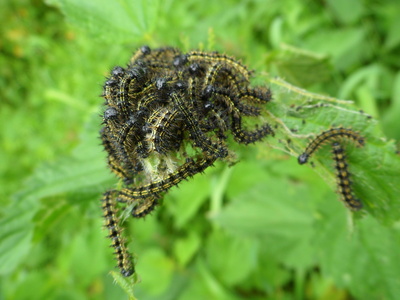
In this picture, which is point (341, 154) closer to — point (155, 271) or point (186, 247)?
point (186, 247)

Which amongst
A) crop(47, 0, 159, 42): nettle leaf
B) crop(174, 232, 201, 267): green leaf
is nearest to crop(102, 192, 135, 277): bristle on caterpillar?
crop(47, 0, 159, 42): nettle leaf

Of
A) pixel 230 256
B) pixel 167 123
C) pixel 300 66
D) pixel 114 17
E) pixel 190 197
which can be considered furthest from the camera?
pixel 190 197

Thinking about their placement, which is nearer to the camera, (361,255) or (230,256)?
(361,255)

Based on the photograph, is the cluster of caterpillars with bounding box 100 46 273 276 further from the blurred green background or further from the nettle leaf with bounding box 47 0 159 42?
the nettle leaf with bounding box 47 0 159 42

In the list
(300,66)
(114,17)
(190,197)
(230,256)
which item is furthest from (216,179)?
(114,17)

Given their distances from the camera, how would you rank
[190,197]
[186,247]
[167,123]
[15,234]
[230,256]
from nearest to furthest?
[167,123]
[15,234]
[230,256]
[190,197]
[186,247]

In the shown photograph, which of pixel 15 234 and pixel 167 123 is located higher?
pixel 15 234

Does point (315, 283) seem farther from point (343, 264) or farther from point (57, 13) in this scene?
point (57, 13)

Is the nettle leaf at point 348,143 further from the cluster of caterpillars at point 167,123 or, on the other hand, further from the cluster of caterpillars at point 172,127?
the cluster of caterpillars at point 167,123
